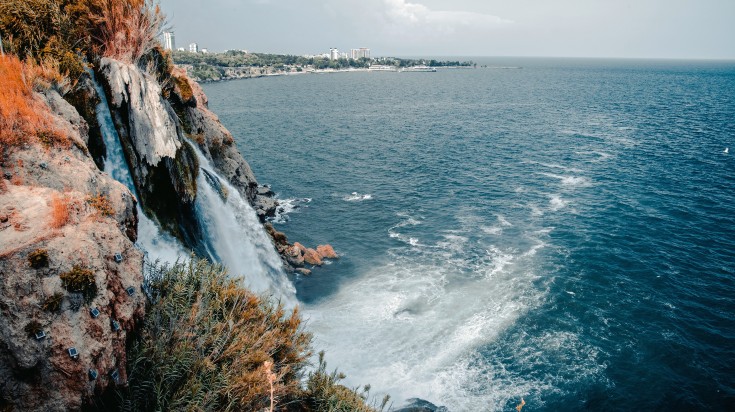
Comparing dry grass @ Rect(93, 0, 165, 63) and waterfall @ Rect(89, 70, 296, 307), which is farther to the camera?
dry grass @ Rect(93, 0, 165, 63)

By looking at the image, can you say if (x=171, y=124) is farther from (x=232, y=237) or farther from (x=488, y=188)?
(x=488, y=188)

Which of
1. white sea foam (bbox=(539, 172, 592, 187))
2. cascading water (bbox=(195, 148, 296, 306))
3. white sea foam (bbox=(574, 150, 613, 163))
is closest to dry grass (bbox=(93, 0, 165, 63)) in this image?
cascading water (bbox=(195, 148, 296, 306))

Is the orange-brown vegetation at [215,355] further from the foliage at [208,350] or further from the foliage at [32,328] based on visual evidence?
the foliage at [32,328]

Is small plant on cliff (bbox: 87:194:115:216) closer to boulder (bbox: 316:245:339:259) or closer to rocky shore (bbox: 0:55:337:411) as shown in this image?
rocky shore (bbox: 0:55:337:411)

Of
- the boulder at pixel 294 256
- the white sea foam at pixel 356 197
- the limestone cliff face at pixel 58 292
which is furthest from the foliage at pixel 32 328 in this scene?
the white sea foam at pixel 356 197

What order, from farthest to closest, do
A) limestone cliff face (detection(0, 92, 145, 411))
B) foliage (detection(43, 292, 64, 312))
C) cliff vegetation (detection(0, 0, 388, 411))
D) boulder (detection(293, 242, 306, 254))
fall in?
boulder (detection(293, 242, 306, 254)), foliage (detection(43, 292, 64, 312)), cliff vegetation (detection(0, 0, 388, 411)), limestone cliff face (detection(0, 92, 145, 411))

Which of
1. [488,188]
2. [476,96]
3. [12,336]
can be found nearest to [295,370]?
[12,336]
